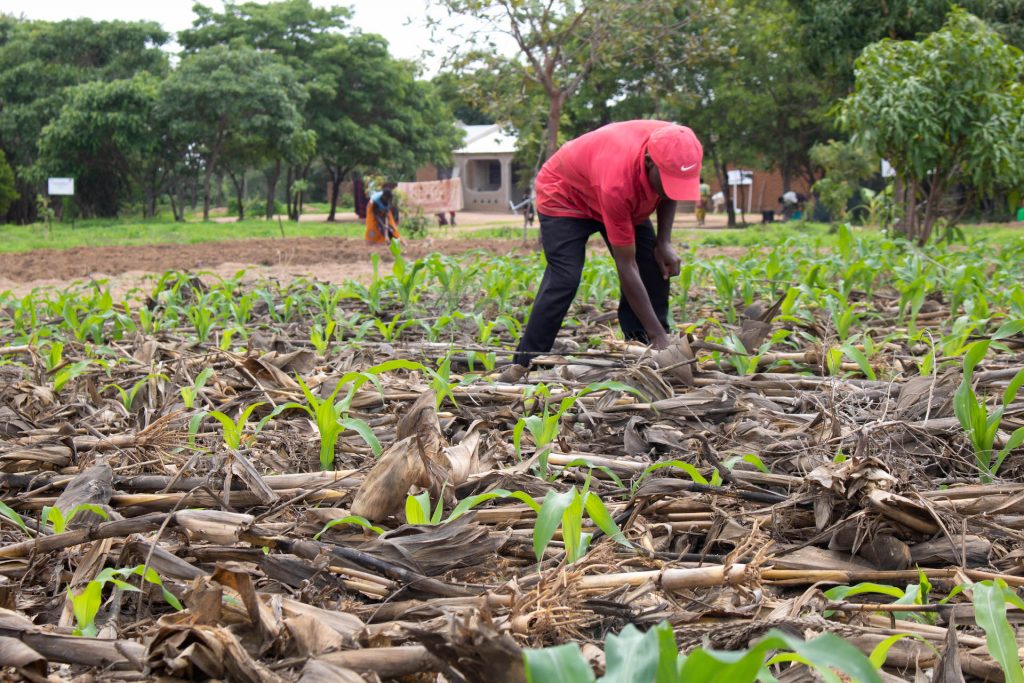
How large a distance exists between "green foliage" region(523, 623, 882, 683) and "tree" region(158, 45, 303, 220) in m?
27.2

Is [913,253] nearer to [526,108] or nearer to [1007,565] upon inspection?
[1007,565]

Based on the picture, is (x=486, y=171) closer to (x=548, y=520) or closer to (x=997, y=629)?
(x=548, y=520)

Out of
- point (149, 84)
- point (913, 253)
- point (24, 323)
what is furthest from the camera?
point (149, 84)

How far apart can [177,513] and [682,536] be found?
3.41 ft

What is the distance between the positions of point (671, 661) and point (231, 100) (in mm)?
27755

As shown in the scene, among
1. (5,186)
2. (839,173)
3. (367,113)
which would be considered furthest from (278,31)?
(839,173)

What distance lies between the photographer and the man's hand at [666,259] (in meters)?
4.34

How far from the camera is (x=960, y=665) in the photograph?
144cm

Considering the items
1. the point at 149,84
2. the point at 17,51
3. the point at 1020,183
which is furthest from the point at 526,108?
the point at 17,51

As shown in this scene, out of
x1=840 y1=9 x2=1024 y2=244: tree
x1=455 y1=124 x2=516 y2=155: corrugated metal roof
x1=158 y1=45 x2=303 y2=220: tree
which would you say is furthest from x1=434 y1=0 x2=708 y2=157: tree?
x1=455 y1=124 x2=516 y2=155: corrugated metal roof

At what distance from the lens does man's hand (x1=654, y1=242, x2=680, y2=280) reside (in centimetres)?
434

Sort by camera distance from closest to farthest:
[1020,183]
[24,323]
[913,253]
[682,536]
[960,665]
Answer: [960,665], [682,536], [24,323], [913,253], [1020,183]

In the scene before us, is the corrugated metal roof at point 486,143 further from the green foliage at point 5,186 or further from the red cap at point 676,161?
the red cap at point 676,161

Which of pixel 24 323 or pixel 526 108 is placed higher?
pixel 526 108
